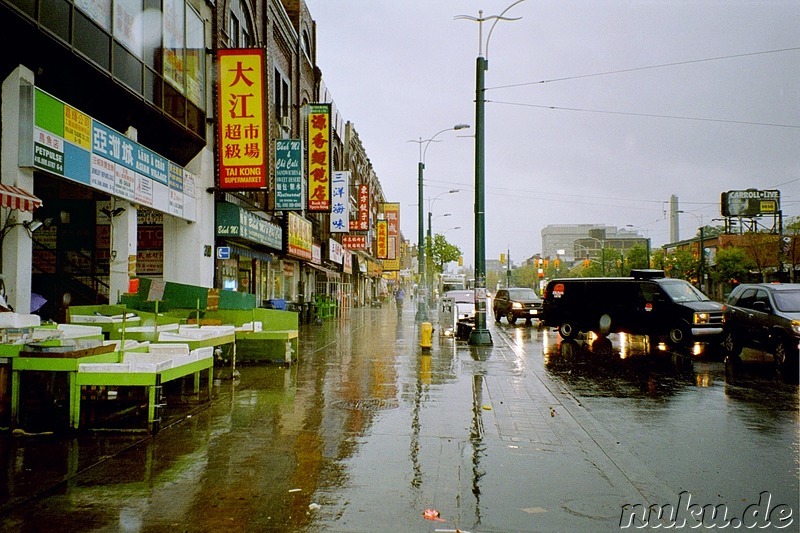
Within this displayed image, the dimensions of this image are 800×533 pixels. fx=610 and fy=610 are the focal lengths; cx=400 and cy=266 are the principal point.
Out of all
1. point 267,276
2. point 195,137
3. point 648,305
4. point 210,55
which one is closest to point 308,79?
point 267,276

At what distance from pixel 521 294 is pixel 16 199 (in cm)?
2609

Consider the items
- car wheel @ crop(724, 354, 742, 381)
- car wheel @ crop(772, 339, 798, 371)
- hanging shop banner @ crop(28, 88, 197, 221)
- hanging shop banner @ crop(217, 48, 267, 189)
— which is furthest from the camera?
hanging shop banner @ crop(217, 48, 267, 189)

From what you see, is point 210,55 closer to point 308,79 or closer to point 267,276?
point 267,276

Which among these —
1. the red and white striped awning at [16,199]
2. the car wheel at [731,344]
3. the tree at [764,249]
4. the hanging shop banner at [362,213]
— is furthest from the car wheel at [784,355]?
the tree at [764,249]

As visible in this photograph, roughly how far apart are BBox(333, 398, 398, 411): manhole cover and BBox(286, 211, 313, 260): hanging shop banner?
16.9 m

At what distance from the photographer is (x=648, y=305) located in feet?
59.3

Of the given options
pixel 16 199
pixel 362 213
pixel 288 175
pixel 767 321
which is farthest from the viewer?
pixel 362 213

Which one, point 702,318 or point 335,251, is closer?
point 702,318

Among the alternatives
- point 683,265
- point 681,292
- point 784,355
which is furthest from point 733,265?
point 784,355

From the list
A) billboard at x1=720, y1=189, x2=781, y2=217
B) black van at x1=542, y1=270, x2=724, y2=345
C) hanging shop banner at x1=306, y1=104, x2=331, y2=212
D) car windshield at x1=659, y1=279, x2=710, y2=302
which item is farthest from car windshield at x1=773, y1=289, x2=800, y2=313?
billboard at x1=720, y1=189, x2=781, y2=217

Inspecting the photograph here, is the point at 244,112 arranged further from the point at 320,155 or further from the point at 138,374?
the point at 138,374

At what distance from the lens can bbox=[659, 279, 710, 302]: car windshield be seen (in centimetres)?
1767

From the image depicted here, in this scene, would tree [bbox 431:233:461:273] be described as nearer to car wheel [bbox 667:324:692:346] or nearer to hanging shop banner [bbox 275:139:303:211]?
hanging shop banner [bbox 275:139:303:211]

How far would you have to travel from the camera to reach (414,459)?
20.2 feet
